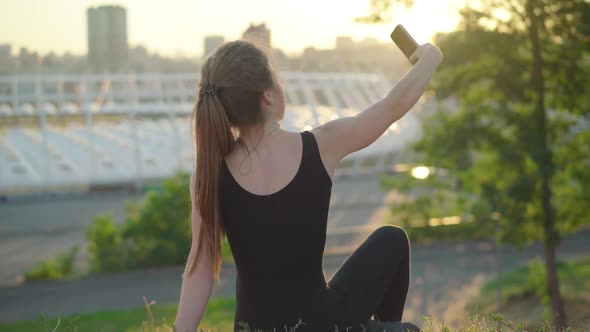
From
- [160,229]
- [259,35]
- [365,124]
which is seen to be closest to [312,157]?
[365,124]

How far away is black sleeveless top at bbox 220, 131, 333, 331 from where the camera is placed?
2627 millimetres

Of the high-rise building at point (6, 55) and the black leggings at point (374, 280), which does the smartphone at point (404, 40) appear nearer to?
the black leggings at point (374, 280)

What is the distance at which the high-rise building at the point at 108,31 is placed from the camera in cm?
2655

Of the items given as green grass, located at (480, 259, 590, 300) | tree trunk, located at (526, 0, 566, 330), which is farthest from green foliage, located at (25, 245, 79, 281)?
tree trunk, located at (526, 0, 566, 330)

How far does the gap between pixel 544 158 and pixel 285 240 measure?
23.1ft

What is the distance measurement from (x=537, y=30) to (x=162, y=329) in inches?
299

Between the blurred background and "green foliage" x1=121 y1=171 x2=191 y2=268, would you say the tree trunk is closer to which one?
the blurred background

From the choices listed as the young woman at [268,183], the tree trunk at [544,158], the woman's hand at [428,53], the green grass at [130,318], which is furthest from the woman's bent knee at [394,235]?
the green grass at [130,318]

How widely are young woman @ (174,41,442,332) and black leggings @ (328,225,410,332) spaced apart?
1 centimetres

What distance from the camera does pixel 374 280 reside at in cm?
291

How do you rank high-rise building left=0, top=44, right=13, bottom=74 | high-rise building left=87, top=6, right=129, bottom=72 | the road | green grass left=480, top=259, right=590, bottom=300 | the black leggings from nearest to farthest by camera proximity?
the black leggings → green grass left=480, top=259, right=590, bottom=300 → the road → high-rise building left=0, top=44, right=13, bottom=74 → high-rise building left=87, top=6, right=129, bottom=72

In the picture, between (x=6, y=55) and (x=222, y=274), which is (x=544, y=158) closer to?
(x=222, y=274)

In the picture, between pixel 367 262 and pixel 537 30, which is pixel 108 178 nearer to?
pixel 537 30

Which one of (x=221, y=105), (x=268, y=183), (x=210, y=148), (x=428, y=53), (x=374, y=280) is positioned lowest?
(x=374, y=280)
